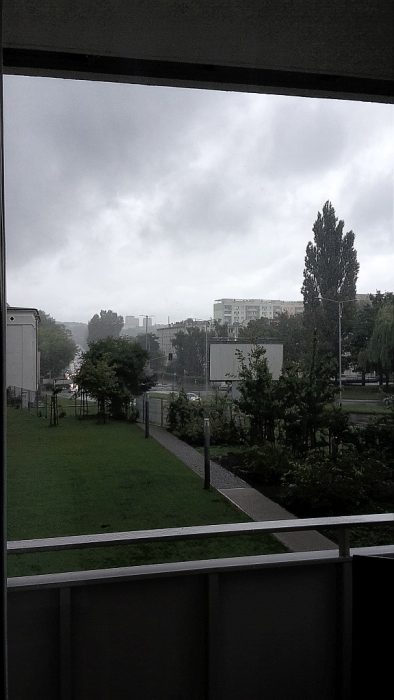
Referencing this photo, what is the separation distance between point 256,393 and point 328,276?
24.1 inches

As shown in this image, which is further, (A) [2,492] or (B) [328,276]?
(B) [328,276]

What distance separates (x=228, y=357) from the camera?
2254 mm

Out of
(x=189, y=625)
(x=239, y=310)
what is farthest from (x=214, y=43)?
(x=189, y=625)

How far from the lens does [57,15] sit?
63.9 inches

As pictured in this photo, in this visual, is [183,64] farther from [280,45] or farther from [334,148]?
[334,148]

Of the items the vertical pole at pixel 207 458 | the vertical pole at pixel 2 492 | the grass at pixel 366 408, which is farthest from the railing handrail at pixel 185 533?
the grass at pixel 366 408

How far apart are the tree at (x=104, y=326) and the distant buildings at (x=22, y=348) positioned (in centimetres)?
21

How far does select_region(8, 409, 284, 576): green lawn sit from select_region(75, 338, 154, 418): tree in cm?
11

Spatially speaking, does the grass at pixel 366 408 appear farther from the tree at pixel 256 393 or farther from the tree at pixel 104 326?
the tree at pixel 104 326

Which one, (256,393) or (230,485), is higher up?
(256,393)

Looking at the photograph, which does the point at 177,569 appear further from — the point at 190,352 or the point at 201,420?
the point at 190,352

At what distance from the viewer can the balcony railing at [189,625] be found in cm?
164

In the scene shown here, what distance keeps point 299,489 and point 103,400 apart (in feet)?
2.96

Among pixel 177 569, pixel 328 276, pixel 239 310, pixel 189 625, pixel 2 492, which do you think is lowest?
pixel 189 625
